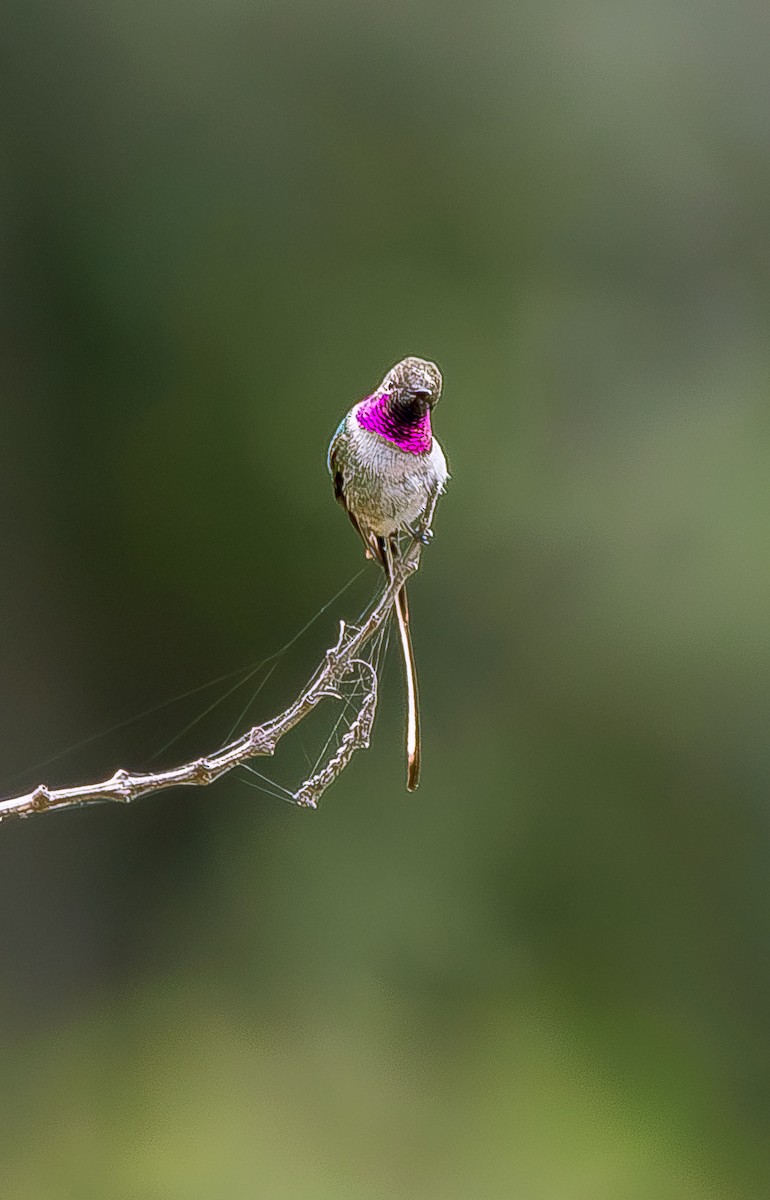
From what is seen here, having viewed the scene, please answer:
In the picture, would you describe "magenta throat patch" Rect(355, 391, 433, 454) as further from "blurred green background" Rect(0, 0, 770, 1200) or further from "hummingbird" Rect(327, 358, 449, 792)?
"blurred green background" Rect(0, 0, 770, 1200)

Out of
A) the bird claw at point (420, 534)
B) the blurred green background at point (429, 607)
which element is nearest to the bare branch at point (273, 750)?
the bird claw at point (420, 534)

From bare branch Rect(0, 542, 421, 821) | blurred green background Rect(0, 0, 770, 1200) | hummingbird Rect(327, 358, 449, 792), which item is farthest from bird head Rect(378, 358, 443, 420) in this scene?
blurred green background Rect(0, 0, 770, 1200)

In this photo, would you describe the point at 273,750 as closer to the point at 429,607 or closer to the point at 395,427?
the point at 395,427

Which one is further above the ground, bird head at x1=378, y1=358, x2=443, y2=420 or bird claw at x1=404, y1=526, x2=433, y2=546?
bird head at x1=378, y1=358, x2=443, y2=420

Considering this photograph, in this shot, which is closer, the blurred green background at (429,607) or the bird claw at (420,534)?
the bird claw at (420,534)

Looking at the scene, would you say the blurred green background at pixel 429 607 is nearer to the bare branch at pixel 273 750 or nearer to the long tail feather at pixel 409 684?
the long tail feather at pixel 409 684

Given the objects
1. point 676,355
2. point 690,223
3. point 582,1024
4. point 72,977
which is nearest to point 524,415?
point 676,355
